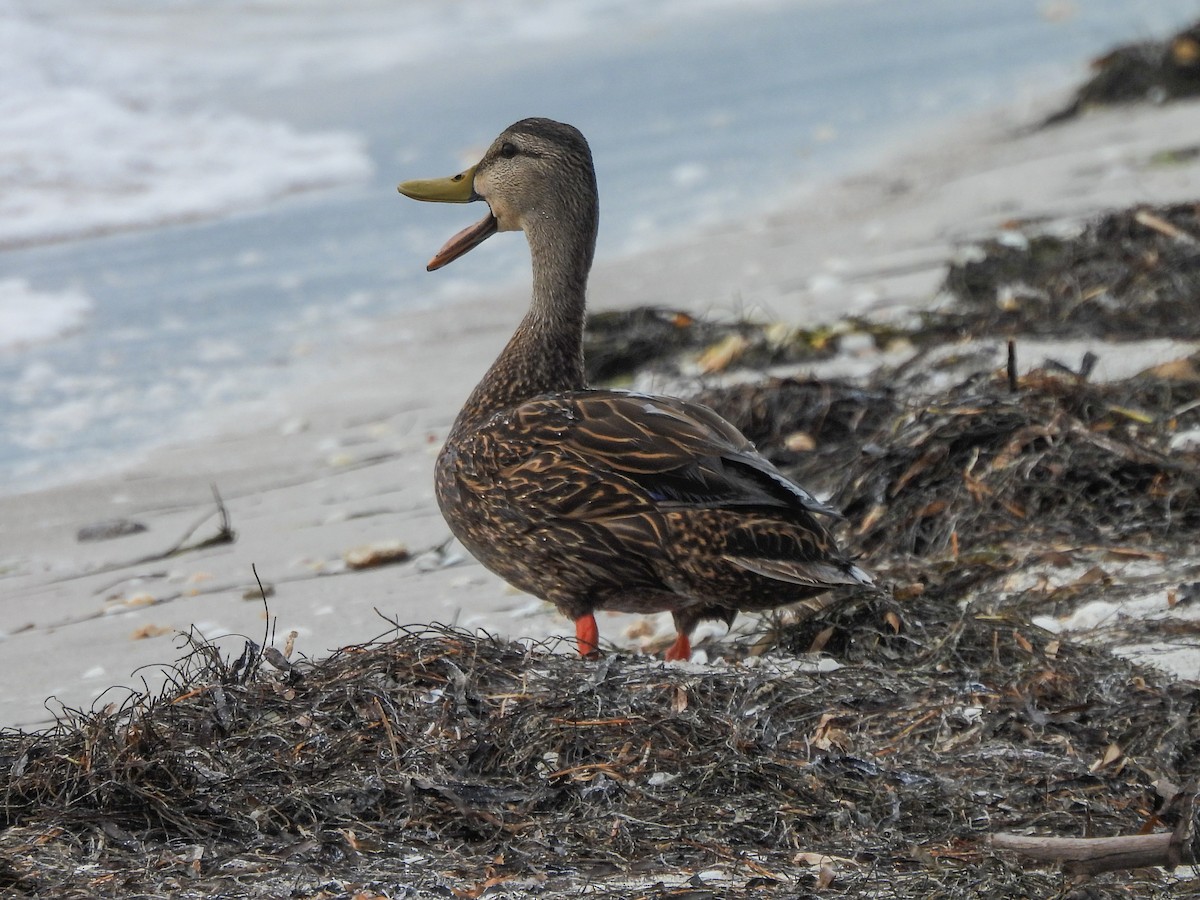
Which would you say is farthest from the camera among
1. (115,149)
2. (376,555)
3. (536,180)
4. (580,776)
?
(115,149)

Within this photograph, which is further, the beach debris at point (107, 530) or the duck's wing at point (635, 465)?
the beach debris at point (107, 530)

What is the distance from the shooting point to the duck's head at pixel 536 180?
183 inches

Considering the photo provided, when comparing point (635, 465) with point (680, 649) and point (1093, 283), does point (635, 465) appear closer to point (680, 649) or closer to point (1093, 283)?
point (680, 649)

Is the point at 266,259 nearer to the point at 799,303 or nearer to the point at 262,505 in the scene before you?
the point at 799,303

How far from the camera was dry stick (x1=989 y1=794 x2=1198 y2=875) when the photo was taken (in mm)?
2332

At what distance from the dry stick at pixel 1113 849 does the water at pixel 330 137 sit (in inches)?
187

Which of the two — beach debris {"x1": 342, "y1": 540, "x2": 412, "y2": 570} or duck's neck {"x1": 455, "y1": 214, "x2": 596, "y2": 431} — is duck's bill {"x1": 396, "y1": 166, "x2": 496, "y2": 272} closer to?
duck's neck {"x1": 455, "y1": 214, "x2": 596, "y2": 431}

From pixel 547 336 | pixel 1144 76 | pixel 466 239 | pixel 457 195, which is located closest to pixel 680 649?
pixel 547 336

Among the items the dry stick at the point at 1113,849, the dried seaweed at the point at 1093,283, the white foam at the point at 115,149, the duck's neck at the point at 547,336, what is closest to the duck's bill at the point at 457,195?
the duck's neck at the point at 547,336

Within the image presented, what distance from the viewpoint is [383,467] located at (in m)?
6.20

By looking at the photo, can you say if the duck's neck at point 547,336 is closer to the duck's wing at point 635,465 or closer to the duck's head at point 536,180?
the duck's head at point 536,180

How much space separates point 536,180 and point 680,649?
5.03ft

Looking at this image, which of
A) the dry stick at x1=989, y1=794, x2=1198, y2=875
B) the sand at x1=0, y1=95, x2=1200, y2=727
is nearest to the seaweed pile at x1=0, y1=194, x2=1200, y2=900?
the dry stick at x1=989, y1=794, x2=1198, y2=875

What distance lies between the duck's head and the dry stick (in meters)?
2.64
